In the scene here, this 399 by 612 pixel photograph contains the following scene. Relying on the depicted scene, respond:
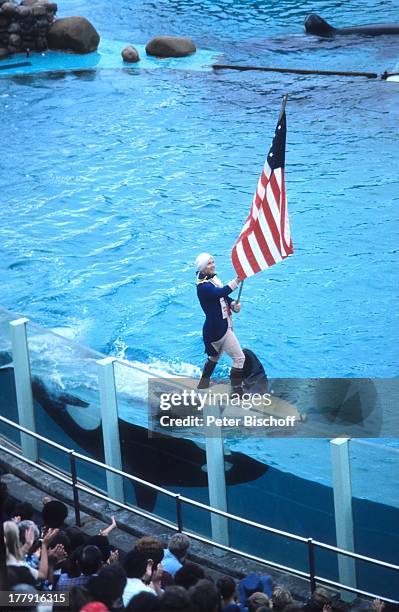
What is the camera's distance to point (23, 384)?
10281mm

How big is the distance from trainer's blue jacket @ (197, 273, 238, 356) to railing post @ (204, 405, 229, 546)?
95.2 inches

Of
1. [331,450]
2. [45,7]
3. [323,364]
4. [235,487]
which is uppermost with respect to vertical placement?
[45,7]

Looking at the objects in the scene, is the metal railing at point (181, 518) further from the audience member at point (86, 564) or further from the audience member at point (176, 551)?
the audience member at point (86, 564)

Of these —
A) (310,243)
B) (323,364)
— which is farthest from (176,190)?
(323,364)

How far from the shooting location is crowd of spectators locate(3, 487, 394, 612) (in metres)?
5.78

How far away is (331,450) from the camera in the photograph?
815 centimetres

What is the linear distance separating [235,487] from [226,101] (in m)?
17.0

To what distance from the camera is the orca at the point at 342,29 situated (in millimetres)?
29672

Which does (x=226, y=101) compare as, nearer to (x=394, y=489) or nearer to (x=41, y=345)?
(x=41, y=345)

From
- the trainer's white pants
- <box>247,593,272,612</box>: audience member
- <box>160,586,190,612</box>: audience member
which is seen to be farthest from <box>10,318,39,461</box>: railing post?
<box>160,586,190,612</box>: audience member

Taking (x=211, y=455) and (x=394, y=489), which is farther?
(x=211, y=455)

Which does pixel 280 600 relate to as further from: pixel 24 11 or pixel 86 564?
pixel 24 11

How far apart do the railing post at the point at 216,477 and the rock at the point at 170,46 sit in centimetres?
2112

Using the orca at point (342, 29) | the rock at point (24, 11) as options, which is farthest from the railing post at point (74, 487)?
the orca at point (342, 29)
